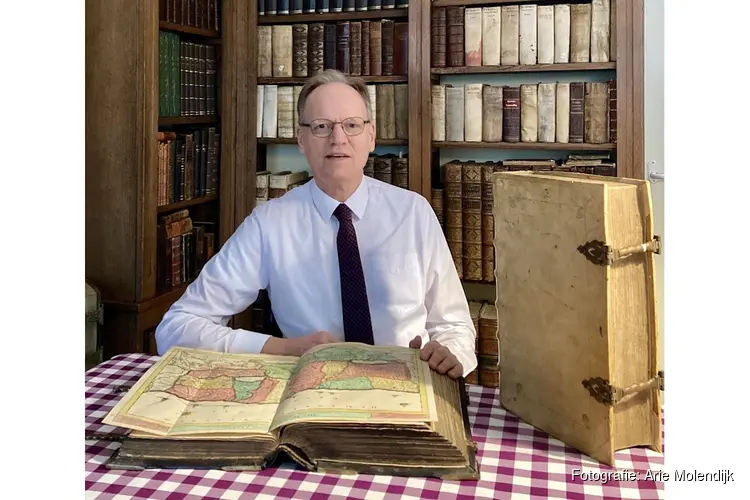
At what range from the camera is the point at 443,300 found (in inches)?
63.0

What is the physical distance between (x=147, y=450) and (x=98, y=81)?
188 cm

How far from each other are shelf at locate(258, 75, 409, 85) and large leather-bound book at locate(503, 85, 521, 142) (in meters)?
0.39

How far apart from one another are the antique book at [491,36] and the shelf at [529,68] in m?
0.02

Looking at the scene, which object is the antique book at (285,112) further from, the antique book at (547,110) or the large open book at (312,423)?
the large open book at (312,423)

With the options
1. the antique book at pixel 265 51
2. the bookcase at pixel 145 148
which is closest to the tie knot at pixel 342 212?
the bookcase at pixel 145 148

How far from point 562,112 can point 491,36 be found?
37 cm

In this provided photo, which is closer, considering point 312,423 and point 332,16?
point 312,423

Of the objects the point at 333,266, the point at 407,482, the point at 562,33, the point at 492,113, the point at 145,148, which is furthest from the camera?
the point at 492,113

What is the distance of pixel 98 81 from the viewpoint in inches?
92.8

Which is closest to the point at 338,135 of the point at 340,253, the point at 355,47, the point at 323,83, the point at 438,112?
the point at 323,83

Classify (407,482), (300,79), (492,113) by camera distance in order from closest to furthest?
1. (407,482)
2. (492,113)
3. (300,79)

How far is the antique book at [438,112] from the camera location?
2.63 m

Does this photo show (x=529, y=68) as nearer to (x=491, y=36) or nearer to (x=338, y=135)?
(x=491, y=36)
